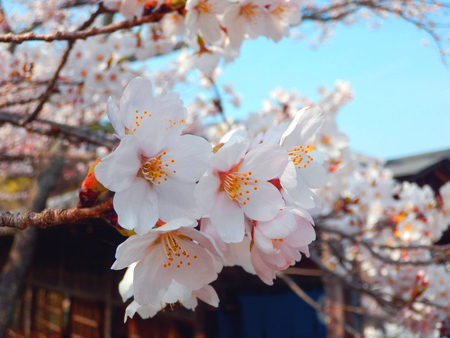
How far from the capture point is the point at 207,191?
61 cm

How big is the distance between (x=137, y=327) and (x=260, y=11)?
3.98 meters

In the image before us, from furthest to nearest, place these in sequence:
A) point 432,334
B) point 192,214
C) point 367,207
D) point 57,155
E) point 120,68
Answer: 1. point 367,207
2. point 57,155
3. point 432,334
4. point 120,68
5. point 192,214

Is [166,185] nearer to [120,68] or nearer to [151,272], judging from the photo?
[151,272]

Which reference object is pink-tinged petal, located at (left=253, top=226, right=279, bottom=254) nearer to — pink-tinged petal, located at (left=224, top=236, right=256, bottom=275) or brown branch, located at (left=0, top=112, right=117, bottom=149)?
pink-tinged petal, located at (left=224, top=236, right=256, bottom=275)

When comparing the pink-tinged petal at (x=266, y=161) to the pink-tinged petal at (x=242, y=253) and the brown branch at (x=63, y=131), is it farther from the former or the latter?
the brown branch at (x=63, y=131)

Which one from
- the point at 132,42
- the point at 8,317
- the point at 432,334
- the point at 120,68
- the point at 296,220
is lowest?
the point at 432,334

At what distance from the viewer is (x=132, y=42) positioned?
1.93 meters

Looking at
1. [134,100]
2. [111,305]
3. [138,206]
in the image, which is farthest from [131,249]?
[111,305]

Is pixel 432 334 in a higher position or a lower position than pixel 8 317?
lower

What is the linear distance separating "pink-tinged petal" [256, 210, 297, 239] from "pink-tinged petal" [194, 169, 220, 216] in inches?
4.4

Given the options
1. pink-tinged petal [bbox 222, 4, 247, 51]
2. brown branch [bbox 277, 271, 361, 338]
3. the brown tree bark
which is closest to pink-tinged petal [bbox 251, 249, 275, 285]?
pink-tinged petal [bbox 222, 4, 247, 51]

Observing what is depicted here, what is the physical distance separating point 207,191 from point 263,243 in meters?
0.15

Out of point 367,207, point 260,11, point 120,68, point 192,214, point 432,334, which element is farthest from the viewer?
point 367,207

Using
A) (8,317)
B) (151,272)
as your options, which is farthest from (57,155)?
(151,272)
